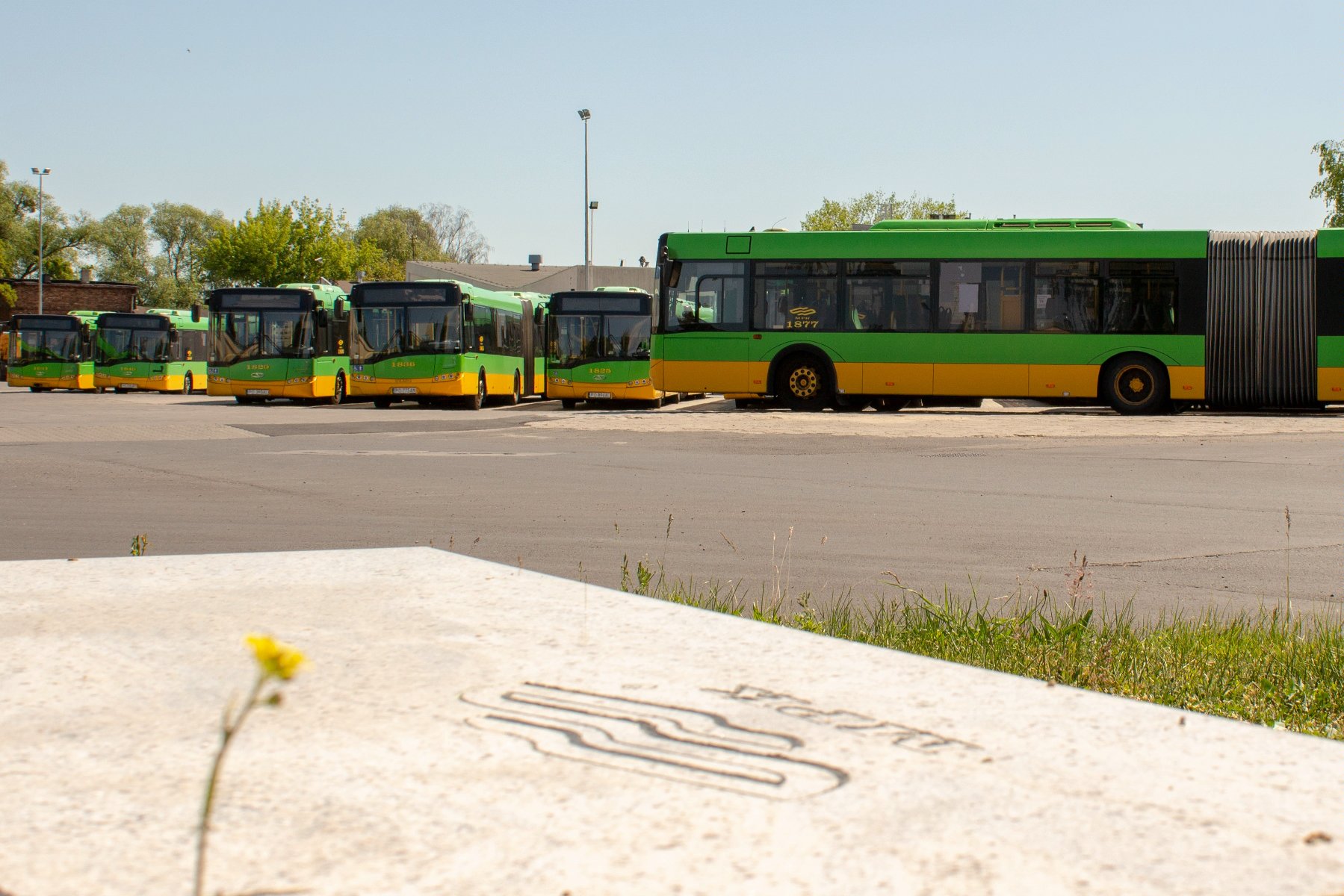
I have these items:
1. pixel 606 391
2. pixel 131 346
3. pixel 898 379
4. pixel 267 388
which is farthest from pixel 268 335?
pixel 898 379

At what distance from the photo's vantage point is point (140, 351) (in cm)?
4809

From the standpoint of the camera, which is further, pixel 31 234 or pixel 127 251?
pixel 127 251

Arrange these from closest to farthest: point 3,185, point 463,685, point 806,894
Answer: point 806,894, point 463,685, point 3,185

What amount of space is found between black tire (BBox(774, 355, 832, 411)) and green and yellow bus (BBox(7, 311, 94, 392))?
32.7 metres

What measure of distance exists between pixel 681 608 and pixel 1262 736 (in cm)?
200

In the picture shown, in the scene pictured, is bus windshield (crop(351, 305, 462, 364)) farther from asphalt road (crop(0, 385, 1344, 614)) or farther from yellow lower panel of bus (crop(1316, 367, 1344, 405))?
yellow lower panel of bus (crop(1316, 367, 1344, 405))

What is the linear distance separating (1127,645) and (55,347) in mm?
50392

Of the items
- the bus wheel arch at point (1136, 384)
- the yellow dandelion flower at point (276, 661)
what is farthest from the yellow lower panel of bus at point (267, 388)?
the yellow dandelion flower at point (276, 661)

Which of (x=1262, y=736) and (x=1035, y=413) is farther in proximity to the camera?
(x=1035, y=413)

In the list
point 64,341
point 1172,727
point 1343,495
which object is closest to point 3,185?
point 64,341

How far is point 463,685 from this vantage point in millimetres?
3705

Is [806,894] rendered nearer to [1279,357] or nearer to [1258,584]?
[1258,584]

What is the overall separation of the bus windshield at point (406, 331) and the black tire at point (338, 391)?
4754 millimetres

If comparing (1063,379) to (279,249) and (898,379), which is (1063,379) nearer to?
(898,379)
